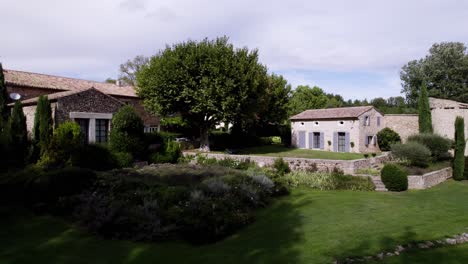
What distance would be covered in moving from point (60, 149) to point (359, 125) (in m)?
25.5

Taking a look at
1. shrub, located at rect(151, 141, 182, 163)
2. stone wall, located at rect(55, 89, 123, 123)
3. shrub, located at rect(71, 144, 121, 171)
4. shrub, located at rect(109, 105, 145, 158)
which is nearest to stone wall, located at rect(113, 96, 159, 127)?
stone wall, located at rect(55, 89, 123, 123)

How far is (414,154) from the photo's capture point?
66.8 feet

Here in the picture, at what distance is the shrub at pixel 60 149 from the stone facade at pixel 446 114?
1217 inches

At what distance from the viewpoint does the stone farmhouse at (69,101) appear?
21.2m

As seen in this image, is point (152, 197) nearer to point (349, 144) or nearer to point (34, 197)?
point (34, 197)

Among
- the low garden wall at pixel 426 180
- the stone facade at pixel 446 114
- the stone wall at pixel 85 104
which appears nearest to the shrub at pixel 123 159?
the stone wall at pixel 85 104

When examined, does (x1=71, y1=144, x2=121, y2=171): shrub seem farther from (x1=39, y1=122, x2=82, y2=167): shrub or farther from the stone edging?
the stone edging

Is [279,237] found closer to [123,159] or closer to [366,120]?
[123,159]

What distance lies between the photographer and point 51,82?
2753 centimetres

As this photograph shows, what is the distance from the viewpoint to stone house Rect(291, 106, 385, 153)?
30.9m

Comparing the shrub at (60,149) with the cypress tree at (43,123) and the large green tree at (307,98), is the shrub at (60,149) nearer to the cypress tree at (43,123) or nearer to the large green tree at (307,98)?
the cypress tree at (43,123)

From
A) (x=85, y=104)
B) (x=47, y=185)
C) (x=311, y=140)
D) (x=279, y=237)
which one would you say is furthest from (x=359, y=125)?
(x=47, y=185)

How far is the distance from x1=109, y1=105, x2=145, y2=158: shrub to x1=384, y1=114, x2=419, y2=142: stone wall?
2551 cm

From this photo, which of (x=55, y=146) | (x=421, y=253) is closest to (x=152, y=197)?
(x=421, y=253)
